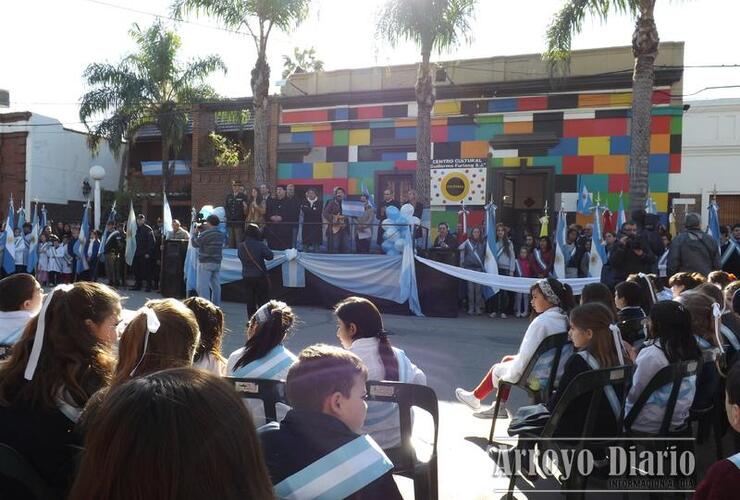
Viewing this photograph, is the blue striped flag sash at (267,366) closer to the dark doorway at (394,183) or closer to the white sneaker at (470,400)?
the white sneaker at (470,400)

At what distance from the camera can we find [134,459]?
39.1 inches

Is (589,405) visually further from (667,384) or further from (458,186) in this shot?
(458,186)

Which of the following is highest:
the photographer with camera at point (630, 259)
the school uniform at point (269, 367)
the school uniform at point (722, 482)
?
the photographer with camera at point (630, 259)

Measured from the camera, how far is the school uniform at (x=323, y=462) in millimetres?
1894

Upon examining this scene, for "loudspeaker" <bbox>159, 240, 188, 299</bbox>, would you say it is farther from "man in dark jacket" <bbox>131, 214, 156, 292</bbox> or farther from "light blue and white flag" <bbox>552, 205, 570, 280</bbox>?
"light blue and white flag" <bbox>552, 205, 570, 280</bbox>

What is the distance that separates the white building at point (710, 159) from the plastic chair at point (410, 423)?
15964 mm

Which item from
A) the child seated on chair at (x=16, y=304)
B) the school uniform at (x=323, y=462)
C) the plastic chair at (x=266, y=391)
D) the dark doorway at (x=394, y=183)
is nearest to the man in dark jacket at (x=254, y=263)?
A: the child seated on chair at (x=16, y=304)

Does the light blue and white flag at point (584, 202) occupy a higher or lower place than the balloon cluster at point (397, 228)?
higher

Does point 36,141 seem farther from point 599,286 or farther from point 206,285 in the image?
point 599,286

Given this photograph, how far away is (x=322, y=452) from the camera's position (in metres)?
1.95

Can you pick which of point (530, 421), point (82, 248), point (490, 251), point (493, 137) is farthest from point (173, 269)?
point (530, 421)

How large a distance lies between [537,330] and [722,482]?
114 inches

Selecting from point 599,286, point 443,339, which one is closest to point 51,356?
point 599,286

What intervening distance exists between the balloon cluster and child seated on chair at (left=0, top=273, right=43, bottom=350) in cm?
823
